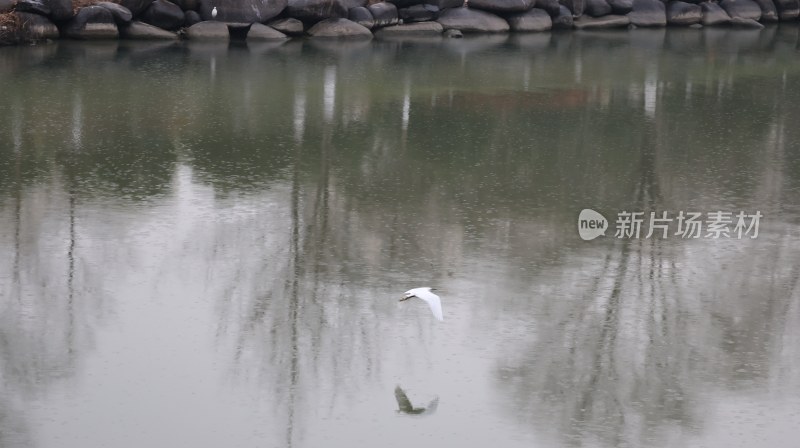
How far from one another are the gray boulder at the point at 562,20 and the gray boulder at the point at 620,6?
1.03 m

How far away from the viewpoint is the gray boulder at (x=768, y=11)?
21.8 meters

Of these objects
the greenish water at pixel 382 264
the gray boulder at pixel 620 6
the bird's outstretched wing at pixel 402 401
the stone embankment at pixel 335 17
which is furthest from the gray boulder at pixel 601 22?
the bird's outstretched wing at pixel 402 401

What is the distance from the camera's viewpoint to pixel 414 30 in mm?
18953

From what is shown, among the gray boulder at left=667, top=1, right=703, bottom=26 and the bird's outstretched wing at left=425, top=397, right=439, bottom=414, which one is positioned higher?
the gray boulder at left=667, top=1, right=703, bottom=26

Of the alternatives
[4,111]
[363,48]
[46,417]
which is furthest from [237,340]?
[363,48]

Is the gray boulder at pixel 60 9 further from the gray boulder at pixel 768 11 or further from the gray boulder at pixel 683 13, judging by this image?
the gray boulder at pixel 768 11

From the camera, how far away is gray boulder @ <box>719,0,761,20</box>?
70.3ft

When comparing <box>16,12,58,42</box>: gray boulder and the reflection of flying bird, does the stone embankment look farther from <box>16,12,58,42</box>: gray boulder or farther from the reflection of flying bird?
the reflection of flying bird

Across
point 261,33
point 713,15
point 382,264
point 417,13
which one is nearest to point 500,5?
point 417,13

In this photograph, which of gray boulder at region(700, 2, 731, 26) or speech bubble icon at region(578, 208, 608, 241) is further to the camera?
gray boulder at region(700, 2, 731, 26)

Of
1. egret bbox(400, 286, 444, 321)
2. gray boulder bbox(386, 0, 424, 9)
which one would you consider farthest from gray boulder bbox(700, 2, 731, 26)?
egret bbox(400, 286, 444, 321)

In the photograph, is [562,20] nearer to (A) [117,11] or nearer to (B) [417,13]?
(B) [417,13]

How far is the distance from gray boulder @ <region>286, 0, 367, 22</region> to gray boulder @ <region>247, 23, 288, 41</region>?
460 mm

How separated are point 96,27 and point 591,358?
11747mm
